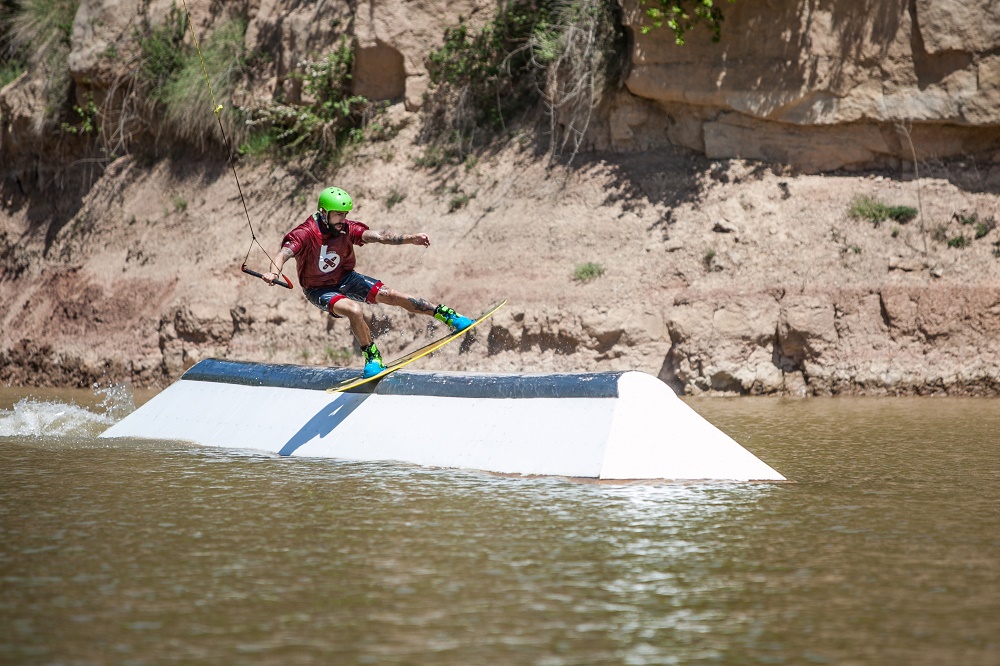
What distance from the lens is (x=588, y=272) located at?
14430 mm

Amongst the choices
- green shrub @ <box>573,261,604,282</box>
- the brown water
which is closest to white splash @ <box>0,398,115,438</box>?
the brown water

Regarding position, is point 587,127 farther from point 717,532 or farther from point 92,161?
point 717,532

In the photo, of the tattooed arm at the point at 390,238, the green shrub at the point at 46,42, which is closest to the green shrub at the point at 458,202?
the tattooed arm at the point at 390,238

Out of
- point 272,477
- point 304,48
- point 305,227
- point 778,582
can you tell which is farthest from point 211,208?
point 778,582

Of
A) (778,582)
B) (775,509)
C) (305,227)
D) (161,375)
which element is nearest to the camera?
(778,582)

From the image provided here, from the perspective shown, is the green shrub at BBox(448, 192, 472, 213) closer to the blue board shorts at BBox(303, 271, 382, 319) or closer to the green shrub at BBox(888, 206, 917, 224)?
the green shrub at BBox(888, 206, 917, 224)

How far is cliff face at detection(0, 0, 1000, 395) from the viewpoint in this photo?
517 inches

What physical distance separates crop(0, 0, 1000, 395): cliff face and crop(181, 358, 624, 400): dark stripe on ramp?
3888mm

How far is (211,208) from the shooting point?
59.2ft

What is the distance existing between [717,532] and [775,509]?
75cm

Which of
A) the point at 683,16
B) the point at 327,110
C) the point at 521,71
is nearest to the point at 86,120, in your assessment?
the point at 327,110

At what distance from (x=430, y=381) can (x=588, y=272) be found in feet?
18.3

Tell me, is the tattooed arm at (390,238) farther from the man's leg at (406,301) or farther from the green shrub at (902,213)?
the green shrub at (902,213)

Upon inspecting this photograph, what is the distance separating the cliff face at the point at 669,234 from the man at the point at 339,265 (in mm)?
4103
